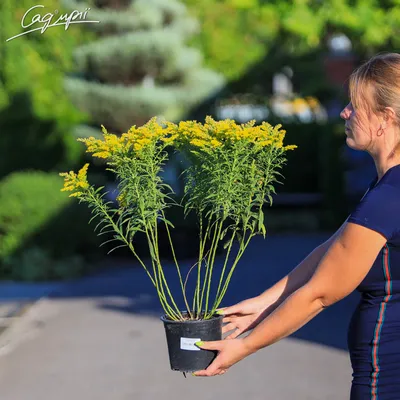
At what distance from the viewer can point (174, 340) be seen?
2.99 m

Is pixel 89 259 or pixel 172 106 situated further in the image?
pixel 172 106

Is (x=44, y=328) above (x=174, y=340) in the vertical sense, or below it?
below

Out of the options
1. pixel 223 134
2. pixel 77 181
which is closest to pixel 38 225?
pixel 77 181

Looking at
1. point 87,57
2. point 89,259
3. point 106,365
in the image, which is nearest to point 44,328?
point 106,365

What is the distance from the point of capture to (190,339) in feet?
9.61

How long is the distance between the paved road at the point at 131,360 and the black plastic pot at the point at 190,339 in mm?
3669

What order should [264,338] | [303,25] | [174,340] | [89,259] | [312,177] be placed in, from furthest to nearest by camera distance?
1. [312,177]
2. [303,25]
3. [89,259]
4. [174,340]
5. [264,338]

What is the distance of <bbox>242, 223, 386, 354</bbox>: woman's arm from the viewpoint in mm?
2494

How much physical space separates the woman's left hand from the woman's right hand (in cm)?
25

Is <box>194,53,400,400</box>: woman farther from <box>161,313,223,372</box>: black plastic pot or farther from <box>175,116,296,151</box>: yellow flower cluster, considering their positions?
<box>175,116,296,151</box>: yellow flower cluster

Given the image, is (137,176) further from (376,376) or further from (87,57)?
(87,57)

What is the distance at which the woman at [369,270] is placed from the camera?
98.7 inches

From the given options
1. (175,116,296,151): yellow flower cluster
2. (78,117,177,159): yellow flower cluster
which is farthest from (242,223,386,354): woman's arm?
(78,117,177,159): yellow flower cluster

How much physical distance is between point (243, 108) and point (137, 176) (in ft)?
91.0
